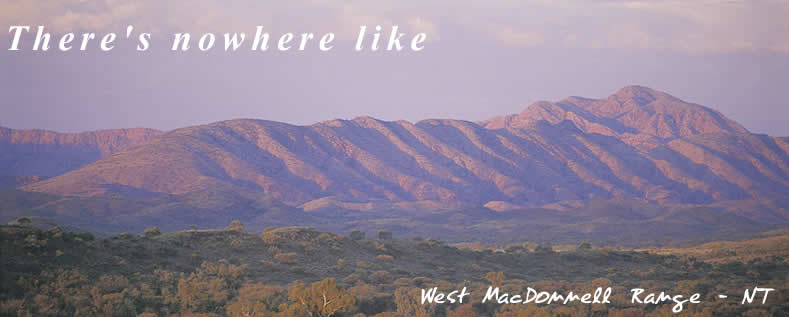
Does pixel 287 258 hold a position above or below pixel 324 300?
above

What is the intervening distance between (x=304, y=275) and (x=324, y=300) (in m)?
19.2

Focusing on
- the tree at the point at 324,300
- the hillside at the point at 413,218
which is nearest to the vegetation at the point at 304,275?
the tree at the point at 324,300

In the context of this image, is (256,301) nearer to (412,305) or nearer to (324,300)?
(324,300)

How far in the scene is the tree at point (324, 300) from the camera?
75.6ft

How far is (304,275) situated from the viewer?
41.8 m

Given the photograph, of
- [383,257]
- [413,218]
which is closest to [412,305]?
[383,257]

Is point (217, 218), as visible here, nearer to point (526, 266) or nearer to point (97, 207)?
point (97, 207)

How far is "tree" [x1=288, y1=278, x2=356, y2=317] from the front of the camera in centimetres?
2303

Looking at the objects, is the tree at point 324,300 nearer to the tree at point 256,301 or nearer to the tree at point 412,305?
the tree at point 256,301

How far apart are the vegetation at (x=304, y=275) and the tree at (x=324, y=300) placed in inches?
1.5

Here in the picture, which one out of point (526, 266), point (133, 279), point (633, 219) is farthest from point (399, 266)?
point (633, 219)

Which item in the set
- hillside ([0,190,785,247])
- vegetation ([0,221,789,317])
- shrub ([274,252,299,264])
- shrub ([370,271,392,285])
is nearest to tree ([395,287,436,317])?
vegetation ([0,221,789,317])

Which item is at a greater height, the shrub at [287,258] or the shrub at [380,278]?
the shrub at [287,258]

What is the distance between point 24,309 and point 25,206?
110 metres
